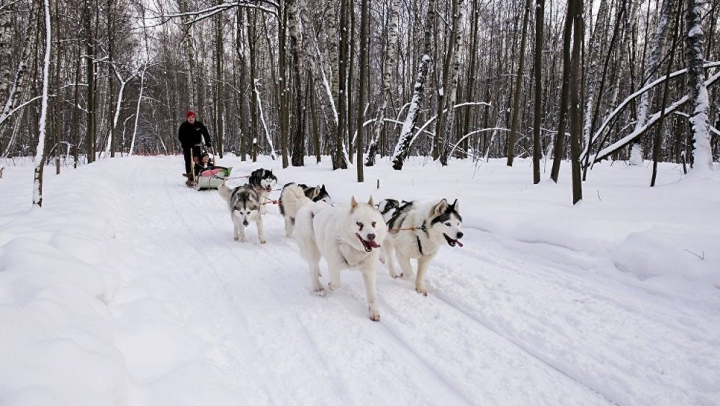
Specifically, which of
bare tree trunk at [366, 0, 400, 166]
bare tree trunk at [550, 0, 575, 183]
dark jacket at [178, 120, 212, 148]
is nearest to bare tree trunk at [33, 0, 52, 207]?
dark jacket at [178, 120, 212, 148]

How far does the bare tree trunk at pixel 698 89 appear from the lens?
21.7ft

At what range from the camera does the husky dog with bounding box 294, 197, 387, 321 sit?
141 inches

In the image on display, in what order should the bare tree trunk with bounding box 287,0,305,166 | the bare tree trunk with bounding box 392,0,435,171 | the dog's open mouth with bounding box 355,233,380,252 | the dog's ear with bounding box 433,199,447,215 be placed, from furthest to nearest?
the bare tree trunk with bounding box 392,0,435,171 < the bare tree trunk with bounding box 287,0,305,166 < the dog's ear with bounding box 433,199,447,215 < the dog's open mouth with bounding box 355,233,380,252

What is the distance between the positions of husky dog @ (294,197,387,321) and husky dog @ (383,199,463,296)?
493 millimetres

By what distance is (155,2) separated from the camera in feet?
77.3

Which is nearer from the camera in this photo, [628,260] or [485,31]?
[628,260]

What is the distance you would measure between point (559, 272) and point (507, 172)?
718 cm

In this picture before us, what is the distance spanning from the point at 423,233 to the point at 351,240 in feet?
2.88

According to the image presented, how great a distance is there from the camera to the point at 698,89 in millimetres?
6691

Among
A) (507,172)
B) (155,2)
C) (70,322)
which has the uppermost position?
(155,2)

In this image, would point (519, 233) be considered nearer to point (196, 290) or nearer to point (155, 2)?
point (196, 290)

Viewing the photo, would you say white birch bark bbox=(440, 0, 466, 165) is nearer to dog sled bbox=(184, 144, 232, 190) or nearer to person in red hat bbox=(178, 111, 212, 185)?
dog sled bbox=(184, 144, 232, 190)

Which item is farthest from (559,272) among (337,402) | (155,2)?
(155,2)

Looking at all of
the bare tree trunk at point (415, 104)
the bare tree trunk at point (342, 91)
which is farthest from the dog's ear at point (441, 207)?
the bare tree trunk at point (415, 104)
